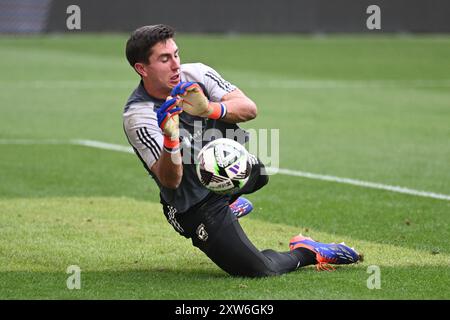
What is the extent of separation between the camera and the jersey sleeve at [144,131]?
320 inches

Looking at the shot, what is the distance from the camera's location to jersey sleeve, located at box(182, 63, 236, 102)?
8688 millimetres

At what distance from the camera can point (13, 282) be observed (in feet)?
26.4

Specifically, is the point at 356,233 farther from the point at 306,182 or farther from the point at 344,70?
the point at 344,70

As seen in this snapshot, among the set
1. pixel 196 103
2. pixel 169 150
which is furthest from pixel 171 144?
pixel 196 103

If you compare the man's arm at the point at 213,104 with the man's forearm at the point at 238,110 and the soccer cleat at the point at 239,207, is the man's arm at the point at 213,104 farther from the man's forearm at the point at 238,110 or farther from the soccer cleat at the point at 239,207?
the soccer cleat at the point at 239,207

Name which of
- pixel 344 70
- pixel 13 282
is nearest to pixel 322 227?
pixel 13 282

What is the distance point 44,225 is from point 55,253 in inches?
54.9

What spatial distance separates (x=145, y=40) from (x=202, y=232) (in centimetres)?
162

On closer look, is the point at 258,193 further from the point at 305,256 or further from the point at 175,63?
the point at 175,63

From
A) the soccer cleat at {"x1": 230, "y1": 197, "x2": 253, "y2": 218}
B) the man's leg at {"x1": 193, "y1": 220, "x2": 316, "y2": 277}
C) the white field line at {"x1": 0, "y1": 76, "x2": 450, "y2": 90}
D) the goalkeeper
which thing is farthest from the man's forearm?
the white field line at {"x1": 0, "y1": 76, "x2": 450, "y2": 90}

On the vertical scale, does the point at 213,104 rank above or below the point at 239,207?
above

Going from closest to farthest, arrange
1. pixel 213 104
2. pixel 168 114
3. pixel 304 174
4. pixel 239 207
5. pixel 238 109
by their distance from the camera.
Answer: pixel 168 114
pixel 213 104
pixel 238 109
pixel 239 207
pixel 304 174

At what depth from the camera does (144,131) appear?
819 centimetres
